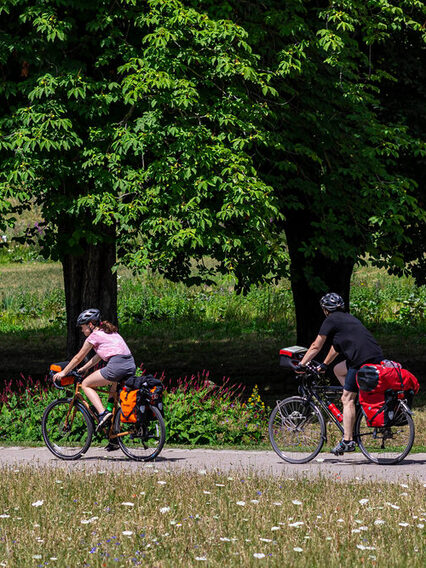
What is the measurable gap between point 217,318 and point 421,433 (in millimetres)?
17653

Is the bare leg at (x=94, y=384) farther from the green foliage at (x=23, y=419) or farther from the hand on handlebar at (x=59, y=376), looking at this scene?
the green foliage at (x=23, y=419)

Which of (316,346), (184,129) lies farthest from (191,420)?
(184,129)

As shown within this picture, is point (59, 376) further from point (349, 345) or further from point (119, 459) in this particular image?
point (349, 345)

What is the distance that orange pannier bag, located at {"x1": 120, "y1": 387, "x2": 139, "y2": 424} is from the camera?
10.0m

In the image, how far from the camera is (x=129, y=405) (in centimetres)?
1006

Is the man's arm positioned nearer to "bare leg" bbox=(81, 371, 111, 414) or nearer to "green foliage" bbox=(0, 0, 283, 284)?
"bare leg" bbox=(81, 371, 111, 414)

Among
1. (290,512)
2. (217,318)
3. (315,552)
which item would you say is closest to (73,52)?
(290,512)

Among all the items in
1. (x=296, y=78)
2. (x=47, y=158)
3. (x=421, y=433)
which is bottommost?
(x=421, y=433)

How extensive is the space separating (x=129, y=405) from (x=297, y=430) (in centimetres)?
180

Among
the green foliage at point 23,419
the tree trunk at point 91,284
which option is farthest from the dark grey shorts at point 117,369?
the tree trunk at point 91,284

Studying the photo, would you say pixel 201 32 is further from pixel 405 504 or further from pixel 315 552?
pixel 315 552

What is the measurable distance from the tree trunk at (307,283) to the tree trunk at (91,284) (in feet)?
12.1

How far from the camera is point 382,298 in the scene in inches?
1267

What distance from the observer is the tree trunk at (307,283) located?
58.9ft
